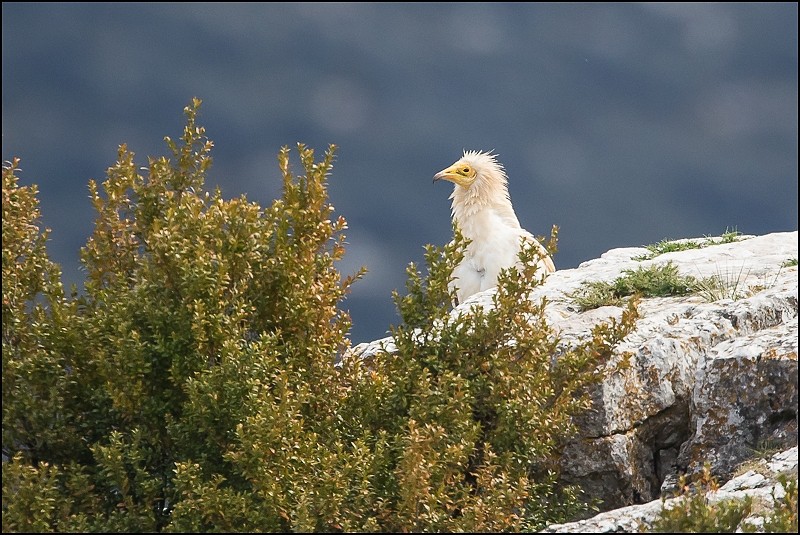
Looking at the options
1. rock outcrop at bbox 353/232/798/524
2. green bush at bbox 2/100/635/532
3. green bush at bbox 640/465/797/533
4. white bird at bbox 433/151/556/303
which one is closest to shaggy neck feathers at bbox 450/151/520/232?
white bird at bbox 433/151/556/303

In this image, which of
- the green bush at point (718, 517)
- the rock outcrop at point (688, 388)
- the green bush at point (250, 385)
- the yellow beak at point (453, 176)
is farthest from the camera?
the yellow beak at point (453, 176)

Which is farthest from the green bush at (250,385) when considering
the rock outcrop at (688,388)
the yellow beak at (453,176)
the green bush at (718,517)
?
the yellow beak at (453,176)

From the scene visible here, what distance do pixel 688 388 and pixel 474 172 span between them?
5159 mm

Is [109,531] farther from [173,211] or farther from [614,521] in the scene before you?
[614,521]

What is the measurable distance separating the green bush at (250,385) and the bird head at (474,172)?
5257mm

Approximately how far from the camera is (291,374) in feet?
25.4

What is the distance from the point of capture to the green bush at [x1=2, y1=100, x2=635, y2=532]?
279 inches

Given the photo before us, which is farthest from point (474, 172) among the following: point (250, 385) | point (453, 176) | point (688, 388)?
point (250, 385)

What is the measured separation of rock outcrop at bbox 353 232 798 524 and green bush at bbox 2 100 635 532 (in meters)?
0.43

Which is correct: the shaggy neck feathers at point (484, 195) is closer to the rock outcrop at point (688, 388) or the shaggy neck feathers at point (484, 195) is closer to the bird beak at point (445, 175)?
the bird beak at point (445, 175)

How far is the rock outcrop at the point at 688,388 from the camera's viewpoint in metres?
8.33

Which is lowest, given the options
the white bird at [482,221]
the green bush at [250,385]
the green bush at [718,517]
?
the green bush at [718,517]

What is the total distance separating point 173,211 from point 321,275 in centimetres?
111

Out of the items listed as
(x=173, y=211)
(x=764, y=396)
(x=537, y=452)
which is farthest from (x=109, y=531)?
(x=764, y=396)
